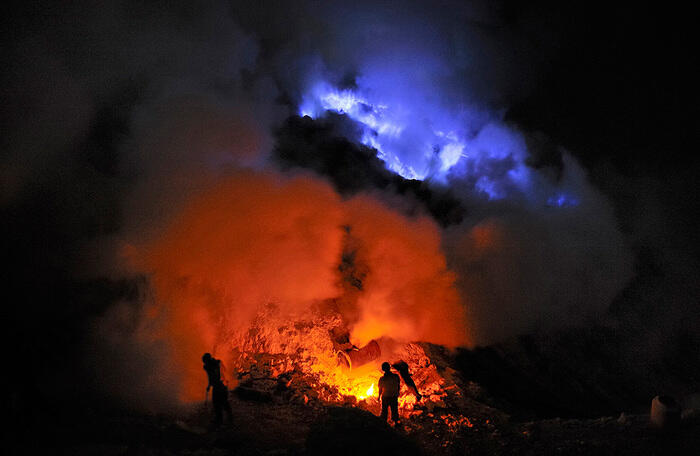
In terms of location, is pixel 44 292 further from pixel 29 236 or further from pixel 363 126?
pixel 363 126

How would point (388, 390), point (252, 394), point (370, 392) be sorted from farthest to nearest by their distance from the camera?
point (370, 392)
point (252, 394)
point (388, 390)

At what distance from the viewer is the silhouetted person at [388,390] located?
5879mm

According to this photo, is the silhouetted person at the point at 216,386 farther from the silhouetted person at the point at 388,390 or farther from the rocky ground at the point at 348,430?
the silhouetted person at the point at 388,390

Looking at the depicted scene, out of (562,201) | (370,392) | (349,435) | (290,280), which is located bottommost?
(349,435)

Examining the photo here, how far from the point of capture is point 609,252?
1484 centimetres

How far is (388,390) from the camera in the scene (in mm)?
5879

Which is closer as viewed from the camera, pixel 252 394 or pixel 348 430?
pixel 348 430

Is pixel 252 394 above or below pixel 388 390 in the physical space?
below

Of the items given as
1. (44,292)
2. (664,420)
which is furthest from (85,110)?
(664,420)

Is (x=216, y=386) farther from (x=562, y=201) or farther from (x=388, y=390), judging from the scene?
(x=562, y=201)

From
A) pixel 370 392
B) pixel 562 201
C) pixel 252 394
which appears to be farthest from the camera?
pixel 562 201

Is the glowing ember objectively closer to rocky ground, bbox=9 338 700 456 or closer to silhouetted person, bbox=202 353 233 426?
rocky ground, bbox=9 338 700 456

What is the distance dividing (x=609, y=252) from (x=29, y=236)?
1779cm

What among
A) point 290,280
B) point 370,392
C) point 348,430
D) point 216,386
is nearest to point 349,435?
point 348,430
